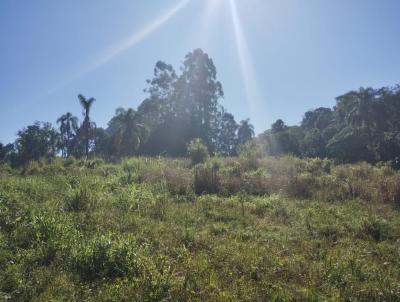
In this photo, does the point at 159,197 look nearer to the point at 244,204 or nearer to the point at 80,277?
the point at 244,204

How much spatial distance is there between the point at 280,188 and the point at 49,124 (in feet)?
214

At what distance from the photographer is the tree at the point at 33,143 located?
2534 inches

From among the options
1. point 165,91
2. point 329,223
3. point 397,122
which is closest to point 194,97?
point 165,91

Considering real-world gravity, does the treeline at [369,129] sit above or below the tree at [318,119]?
below

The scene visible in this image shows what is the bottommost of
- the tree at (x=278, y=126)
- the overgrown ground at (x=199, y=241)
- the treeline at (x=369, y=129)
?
the overgrown ground at (x=199, y=241)

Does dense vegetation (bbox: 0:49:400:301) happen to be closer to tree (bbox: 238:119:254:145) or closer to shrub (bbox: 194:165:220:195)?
shrub (bbox: 194:165:220:195)

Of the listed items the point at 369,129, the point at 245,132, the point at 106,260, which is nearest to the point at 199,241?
the point at 106,260

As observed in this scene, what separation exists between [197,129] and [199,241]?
Answer: 49.5m

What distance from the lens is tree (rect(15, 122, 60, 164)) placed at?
211 ft

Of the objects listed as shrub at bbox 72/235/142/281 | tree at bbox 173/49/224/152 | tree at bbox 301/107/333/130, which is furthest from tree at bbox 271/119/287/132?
shrub at bbox 72/235/142/281

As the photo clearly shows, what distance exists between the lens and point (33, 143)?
64.6 meters

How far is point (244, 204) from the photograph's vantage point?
12531 mm

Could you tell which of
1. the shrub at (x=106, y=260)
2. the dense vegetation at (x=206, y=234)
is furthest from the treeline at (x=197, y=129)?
the shrub at (x=106, y=260)

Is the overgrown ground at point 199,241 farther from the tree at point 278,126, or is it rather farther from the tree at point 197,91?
the tree at point 278,126
